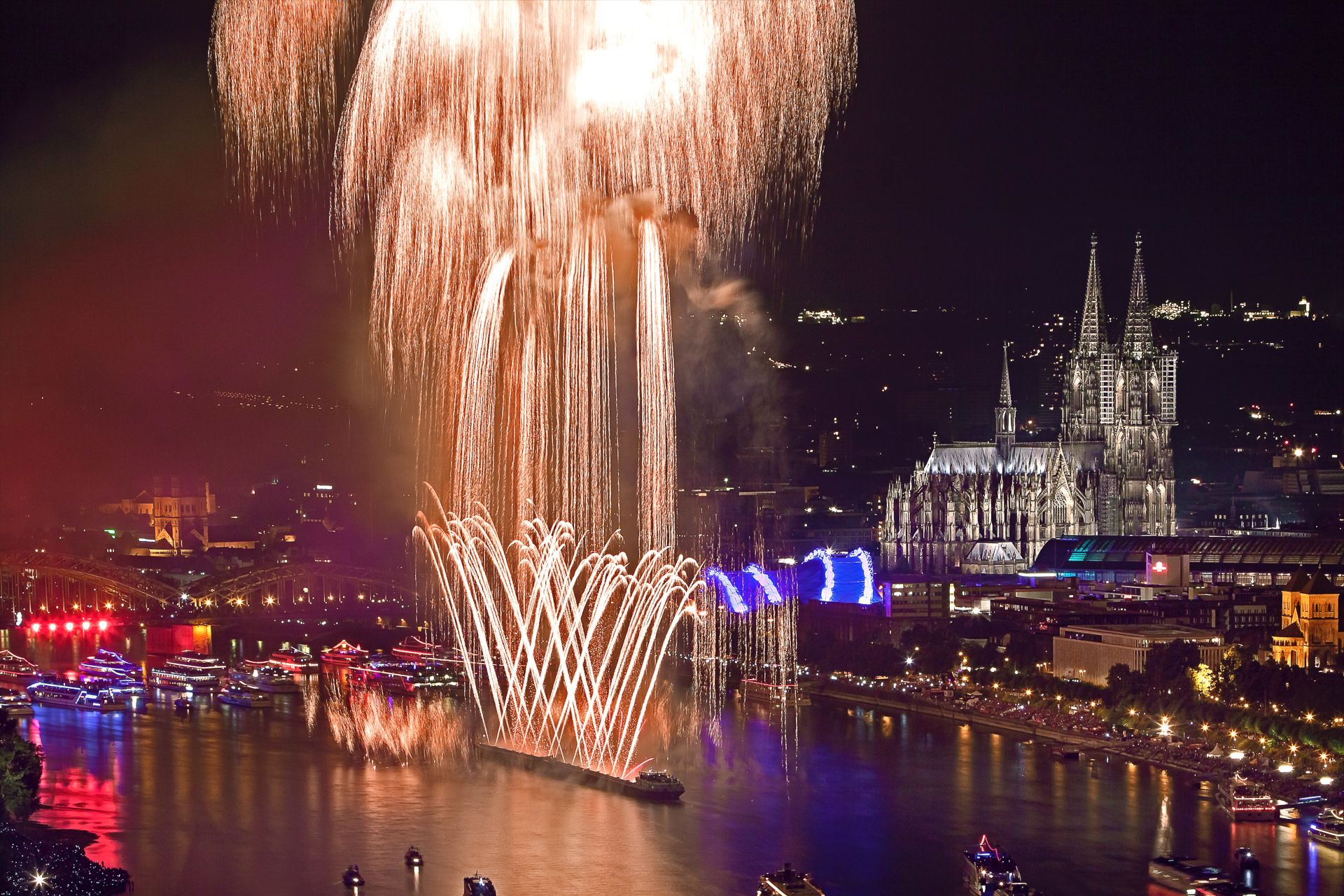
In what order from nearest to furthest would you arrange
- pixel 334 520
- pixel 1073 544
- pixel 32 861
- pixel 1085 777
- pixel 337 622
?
pixel 32 861 → pixel 1085 777 → pixel 1073 544 → pixel 337 622 → pixel 334 520

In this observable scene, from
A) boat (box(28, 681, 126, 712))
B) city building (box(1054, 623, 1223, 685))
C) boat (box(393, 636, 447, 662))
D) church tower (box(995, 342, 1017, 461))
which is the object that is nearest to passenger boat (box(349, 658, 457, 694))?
boat (box(393, 636, 447, 662))

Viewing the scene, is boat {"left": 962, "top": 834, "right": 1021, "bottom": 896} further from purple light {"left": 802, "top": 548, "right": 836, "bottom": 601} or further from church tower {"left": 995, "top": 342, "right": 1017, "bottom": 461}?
church tower {"left": 995, "top": 342, "right": 1017, "bottom": 461}

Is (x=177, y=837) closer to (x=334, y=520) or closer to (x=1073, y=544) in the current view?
(x=1073, y=544)

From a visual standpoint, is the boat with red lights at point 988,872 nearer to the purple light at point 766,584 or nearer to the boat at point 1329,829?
the boat at point 1329,829

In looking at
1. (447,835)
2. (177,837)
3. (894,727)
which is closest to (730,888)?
(447,835)

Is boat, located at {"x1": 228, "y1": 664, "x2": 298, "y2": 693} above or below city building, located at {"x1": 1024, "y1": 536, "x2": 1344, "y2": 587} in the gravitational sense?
below

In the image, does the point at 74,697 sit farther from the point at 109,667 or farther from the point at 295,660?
the point at 295,660
